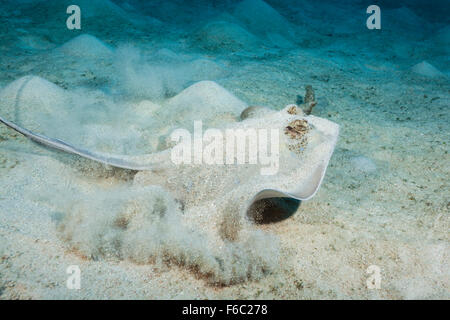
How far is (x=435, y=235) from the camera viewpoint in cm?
255

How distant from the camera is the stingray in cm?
245

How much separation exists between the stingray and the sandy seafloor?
0.23 m

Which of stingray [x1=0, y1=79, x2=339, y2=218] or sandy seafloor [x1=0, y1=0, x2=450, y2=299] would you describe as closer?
sandy seafloor [x1=0, y1=0, x2=450, y2=299]

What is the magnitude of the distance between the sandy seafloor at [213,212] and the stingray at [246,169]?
9.2 inches

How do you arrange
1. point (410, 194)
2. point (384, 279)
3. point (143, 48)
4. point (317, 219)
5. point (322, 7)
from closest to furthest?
point (384, 279), point (317, 219), point (410, 194), point (143, 48), point (322, 7)

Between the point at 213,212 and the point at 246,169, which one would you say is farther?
the point at 246,169

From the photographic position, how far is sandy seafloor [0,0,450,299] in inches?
83.7

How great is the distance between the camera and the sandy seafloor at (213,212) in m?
2.12

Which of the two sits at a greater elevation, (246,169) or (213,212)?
(246,169)

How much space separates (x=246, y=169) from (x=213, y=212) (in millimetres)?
509

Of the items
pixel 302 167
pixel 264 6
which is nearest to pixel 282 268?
pixel 302 167

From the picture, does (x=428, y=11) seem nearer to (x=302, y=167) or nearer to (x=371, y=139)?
(x=371, y=139)

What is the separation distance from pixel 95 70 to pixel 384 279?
6205mm

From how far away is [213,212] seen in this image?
2.50 meters
